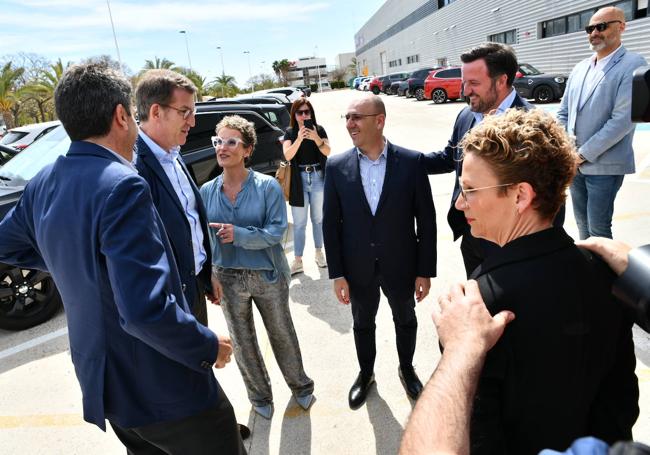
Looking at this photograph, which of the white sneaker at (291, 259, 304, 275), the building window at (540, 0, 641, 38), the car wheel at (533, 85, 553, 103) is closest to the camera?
the white sneaker at (291, 259, 304, 275)

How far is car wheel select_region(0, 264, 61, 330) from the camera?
416cm

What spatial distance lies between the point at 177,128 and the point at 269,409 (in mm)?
1898

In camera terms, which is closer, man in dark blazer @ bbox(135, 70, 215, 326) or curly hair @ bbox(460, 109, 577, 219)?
curly hair @ bbox(460, 109, 577, 219)

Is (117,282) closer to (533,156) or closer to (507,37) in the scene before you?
(533,156)

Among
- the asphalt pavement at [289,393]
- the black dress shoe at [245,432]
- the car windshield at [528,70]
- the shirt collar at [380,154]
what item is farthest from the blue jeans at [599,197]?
the car windshield at [528,70]

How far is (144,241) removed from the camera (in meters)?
1.47

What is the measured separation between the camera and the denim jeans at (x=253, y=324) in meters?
2.82

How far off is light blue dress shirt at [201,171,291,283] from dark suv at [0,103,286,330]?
2.41 metres

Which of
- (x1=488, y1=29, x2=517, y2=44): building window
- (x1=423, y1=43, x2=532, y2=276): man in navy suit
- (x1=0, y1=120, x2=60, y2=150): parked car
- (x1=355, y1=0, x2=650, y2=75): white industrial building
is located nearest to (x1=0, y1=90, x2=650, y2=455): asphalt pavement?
(x1=423, y1=43, x2=532, y2=276): man in navy suit

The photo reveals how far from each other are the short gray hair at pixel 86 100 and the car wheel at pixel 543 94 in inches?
751

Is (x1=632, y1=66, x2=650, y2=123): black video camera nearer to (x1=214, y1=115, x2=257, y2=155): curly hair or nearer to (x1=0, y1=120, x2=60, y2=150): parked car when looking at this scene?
(x1=214, y1=115, x2=257, y2=155): curly hair

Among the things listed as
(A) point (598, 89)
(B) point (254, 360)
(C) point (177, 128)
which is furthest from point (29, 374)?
(A) point (598, 89)

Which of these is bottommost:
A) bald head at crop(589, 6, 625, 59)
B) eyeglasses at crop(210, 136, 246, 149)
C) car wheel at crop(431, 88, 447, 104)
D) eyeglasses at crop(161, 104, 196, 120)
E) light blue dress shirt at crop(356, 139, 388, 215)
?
light blue dress shirt at crop(356, 139, 388, 215)

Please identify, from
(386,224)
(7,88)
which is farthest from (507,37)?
(386,224)
